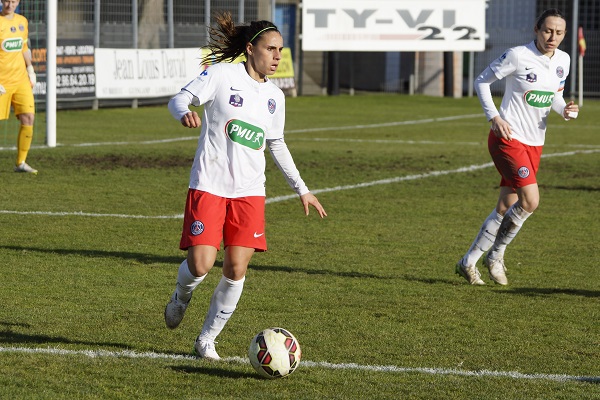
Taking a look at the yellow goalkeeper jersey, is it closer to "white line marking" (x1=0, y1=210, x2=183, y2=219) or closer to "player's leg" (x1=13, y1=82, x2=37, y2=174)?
"player's leg" (x1=13, y1=82, x2=37, y2=174)

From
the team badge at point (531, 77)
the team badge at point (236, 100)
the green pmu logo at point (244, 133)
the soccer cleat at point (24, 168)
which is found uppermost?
the team badge at point (531, 77)

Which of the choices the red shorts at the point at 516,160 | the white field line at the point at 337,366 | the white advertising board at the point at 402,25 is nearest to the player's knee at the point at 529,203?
the red shorts at the point at 516,160

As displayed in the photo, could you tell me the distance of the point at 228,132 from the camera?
6.13m

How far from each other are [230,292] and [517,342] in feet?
5.80

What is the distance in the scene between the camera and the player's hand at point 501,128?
8.56 metres

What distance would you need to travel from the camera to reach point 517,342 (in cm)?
682

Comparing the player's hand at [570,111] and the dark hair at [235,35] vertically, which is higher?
the dark hair at [235,35]

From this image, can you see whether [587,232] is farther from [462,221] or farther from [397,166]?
[397,166]

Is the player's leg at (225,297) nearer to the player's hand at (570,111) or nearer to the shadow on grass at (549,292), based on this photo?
the shadow on grass at (549,292)

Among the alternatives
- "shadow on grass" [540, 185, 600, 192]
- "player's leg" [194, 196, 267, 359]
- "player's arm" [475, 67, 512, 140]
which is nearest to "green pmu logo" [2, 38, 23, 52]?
"shadow on grass" [540, 185, 600, 192]

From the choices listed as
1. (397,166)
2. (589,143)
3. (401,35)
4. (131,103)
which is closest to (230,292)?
(397,166)

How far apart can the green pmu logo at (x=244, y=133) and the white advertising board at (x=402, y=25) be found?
3042 centimetres

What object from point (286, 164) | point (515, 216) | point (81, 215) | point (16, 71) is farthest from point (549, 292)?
point (16, 71)

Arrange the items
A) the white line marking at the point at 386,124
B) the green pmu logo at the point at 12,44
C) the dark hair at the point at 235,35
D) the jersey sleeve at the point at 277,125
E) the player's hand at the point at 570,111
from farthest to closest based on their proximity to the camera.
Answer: the white line marking at the point at 386,124 → the green pmu logo at the point at 12,44 → the player's hand at the point at 570,111 → the jersey sleeve at the point at 277,125 → the dark hair at the point at 235,35
